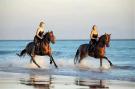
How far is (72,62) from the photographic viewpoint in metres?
5.06

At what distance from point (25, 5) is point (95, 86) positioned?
56.0 inches

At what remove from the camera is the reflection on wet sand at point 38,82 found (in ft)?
16.3

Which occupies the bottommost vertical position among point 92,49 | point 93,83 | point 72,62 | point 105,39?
point 93,83

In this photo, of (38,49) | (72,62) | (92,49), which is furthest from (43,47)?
(92,49)

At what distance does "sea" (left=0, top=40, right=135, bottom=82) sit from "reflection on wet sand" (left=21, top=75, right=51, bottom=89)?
65 mm

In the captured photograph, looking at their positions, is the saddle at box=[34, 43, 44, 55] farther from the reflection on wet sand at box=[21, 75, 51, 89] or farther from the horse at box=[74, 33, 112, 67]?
the horse at box=[74, 33, 112, 67]

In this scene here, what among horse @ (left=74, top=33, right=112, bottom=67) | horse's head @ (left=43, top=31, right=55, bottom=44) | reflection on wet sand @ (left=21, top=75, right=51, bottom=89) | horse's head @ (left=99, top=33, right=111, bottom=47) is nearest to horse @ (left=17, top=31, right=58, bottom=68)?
horse's head @ (left=43, top=31, right=55, bottom=44)

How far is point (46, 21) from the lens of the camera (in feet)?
17.0

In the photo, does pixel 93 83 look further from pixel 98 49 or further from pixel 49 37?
pixel 49 37

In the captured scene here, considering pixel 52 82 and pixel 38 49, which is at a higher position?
pixel 38 49

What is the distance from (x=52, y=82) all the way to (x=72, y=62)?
0.36 m

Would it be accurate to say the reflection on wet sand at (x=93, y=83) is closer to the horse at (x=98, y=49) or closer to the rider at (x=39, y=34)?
the horse at (x=98, y=49)

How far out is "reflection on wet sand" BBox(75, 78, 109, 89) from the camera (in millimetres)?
4905

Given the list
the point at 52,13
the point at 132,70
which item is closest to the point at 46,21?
the point at 52,13
